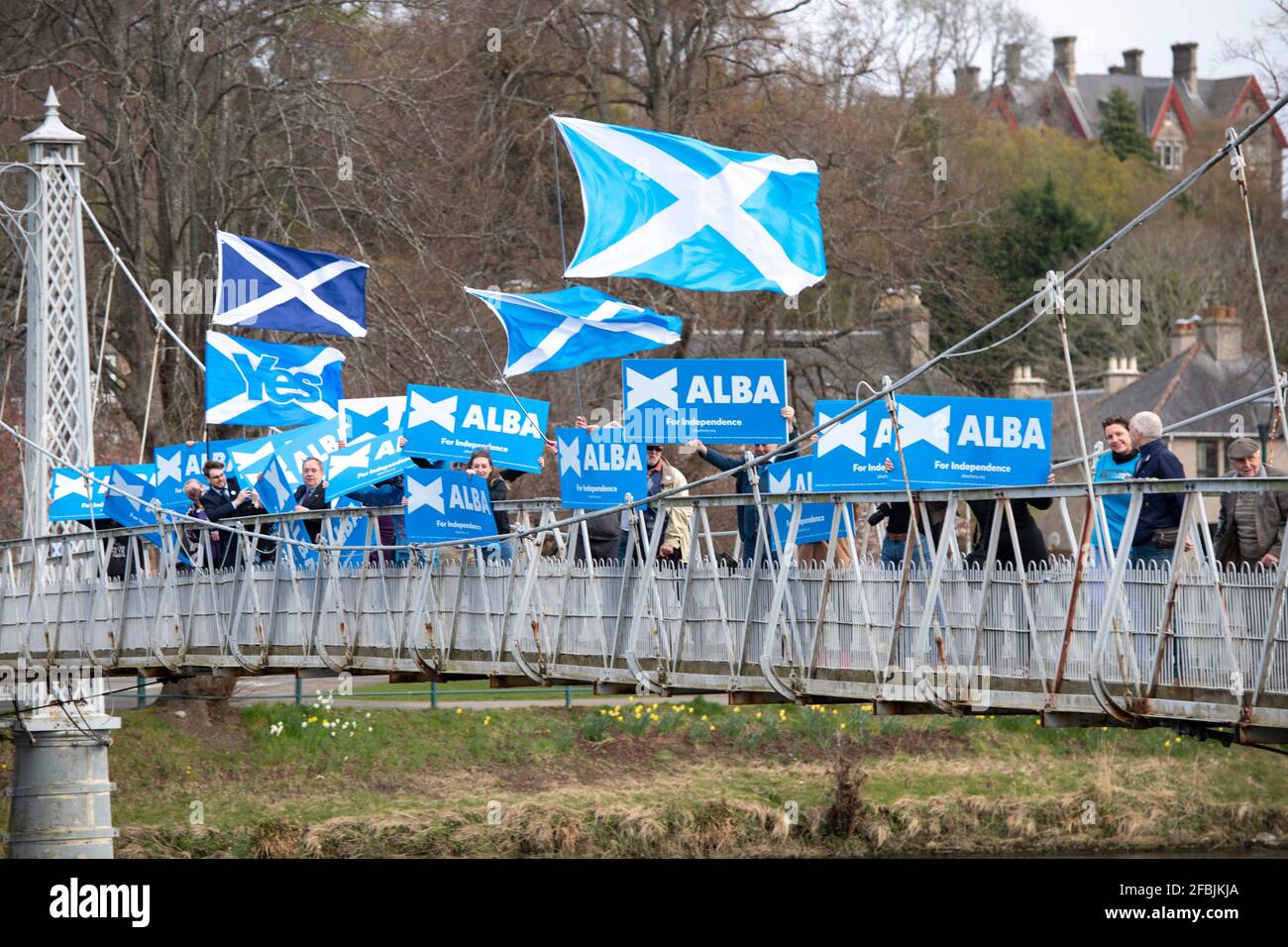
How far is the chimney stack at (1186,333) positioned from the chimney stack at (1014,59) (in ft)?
79.1

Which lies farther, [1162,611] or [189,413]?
[189,413]

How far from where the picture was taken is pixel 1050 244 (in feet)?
168

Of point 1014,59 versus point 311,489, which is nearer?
point 311,489

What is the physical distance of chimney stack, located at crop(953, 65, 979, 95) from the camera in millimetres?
63406

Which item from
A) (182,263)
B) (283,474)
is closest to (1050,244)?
(182,263)

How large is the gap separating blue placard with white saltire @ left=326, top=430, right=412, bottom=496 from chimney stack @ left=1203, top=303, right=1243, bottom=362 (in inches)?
1425

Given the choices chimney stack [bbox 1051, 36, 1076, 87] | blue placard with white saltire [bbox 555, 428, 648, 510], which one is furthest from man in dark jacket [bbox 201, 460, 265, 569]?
chimney stack [bbox 1051, 36, 1076, 87]

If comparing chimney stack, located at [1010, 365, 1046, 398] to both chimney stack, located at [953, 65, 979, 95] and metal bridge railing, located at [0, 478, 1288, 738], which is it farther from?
metal bridge railing, located at [0, 478, 1288, 738]

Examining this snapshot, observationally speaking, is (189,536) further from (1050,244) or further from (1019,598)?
(1050,244)

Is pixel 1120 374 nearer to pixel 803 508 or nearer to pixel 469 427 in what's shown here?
pixel 469 427

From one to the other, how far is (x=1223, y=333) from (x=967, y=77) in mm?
16246

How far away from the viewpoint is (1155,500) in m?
13.3

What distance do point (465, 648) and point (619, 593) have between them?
1843 mm

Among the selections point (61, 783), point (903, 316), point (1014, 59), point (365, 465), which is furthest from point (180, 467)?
point (1014, 59)
